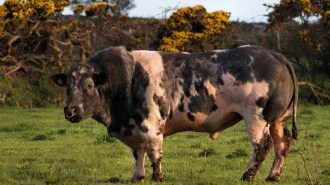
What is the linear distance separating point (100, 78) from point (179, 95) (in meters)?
1.29

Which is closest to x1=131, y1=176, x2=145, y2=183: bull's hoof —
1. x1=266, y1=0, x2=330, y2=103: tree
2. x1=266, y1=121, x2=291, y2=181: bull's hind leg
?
x1=266, y1=121, x2=291, y2=181: bull's hind leg

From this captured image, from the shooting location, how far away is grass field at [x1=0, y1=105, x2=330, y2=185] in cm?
1112

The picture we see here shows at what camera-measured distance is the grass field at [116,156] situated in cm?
1112

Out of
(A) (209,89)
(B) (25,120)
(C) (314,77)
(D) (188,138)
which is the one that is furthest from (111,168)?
(C) (314,77)

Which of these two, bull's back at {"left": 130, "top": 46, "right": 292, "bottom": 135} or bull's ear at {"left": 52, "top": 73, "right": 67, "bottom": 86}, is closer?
bull's back at {"left": 130, "top": 46, "right": 292, "bottom": 135}

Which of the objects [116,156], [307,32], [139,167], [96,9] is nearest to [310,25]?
[307,32]

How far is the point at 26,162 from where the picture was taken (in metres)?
13.6

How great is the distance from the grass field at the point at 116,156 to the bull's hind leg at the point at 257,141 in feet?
0.73

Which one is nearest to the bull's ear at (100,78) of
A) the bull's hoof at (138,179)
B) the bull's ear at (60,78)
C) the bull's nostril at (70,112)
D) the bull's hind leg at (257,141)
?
the bull's ear at (60,78)

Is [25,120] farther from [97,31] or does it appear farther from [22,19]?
[97,31]

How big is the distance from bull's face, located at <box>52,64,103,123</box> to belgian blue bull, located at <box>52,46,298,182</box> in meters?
0.02

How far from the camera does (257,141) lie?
34.7ft

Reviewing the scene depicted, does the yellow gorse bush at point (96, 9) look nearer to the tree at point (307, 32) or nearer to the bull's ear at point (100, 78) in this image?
the tree at point (307, 32)

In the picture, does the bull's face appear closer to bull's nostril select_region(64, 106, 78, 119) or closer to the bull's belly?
bull's nostril select_region(64, 106, 78, 119)
